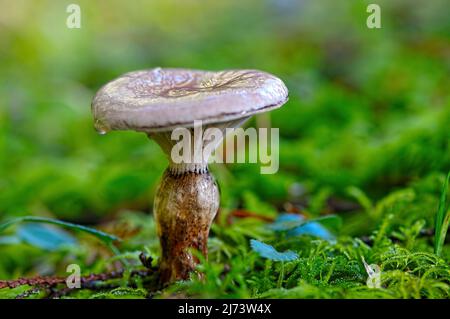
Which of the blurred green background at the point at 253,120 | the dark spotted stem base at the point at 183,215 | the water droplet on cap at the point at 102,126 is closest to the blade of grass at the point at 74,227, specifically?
the dark spotted stem base at the point at 183,215

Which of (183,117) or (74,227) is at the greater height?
(183,117)

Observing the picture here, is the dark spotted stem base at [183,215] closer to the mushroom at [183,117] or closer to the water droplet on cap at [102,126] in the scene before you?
the mushroom at [183,117]

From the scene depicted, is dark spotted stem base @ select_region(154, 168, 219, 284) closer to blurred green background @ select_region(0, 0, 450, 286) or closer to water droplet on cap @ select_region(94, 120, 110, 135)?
water droplet on cap @ select_region(94, 120, 110, 135)

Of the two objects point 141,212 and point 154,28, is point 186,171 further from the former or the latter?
point 154,28

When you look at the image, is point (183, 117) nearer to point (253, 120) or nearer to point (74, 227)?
point (74, 227)

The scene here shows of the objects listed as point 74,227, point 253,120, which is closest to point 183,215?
point 74,227

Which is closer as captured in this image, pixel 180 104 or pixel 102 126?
pixel 180 104
